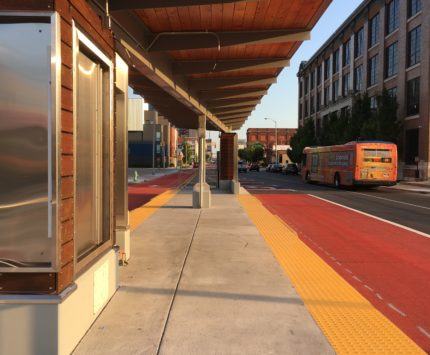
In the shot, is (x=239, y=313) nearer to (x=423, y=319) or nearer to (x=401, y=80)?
(x=423, y=319)

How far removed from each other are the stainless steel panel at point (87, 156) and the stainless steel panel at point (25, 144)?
66 cm

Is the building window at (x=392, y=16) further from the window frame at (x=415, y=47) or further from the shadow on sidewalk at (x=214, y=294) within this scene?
the shadow on sidewalk at (x=214, y=294)

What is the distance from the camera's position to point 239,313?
184 inches

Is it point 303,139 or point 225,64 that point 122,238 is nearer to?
point 225,64

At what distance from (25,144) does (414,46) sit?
3905cm

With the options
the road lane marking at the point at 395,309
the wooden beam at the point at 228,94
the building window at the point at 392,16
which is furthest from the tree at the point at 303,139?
the road lane marking at the point at 395,309

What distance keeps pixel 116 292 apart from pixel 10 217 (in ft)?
6.97

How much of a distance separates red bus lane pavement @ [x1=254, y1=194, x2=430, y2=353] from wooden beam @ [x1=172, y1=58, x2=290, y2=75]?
13.3 ft

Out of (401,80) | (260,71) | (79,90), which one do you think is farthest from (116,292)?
(401,80)

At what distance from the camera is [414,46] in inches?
1449

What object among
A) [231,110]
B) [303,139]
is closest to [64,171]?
[231,110]

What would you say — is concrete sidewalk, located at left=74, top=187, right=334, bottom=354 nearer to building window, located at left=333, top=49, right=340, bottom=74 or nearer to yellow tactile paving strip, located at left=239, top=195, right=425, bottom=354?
yellow tactile paving strip, located at left=239, top=195, right=425, bottom=354

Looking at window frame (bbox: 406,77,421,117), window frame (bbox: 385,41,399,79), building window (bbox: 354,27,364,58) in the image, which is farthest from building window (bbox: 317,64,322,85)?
window frame (bbox: 406,77,421,117)

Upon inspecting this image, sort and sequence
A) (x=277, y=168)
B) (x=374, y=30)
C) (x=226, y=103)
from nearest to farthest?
1. (x=226, y=103)
2. (x=374, y=30)
3. (x=277, y=168)
